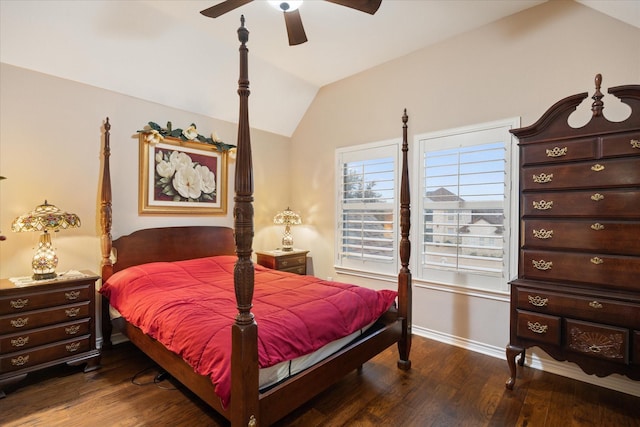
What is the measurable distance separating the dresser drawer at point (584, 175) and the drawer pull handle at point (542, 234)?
0.30 metres

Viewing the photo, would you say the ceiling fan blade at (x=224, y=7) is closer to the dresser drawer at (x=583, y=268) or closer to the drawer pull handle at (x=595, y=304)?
the dresser drawer at (x=583, y=268)

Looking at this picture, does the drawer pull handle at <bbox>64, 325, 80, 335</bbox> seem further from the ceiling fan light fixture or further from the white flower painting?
the ceiling fan light fixture

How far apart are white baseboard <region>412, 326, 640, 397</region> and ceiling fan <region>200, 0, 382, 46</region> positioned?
2953mm

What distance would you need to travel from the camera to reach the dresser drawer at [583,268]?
198 cm

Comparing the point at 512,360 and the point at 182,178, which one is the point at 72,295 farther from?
the point at 512,360

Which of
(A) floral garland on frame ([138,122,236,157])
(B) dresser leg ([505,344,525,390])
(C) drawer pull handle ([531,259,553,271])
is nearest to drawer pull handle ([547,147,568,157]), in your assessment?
(C) drawer pull handle ([531,259,553,271])

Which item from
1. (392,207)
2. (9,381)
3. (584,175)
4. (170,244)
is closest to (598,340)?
(584,175)

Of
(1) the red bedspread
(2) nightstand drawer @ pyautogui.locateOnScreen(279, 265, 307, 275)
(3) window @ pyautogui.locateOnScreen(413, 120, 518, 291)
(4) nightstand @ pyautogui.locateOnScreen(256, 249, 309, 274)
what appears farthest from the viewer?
(2) nightstand drawer @ pyautogui.locateOnScreen(279, 265, 307, 275)

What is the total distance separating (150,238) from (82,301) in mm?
903

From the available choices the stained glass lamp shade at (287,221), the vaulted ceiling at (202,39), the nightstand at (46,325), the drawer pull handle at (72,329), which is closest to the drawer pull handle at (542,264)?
the vaulted ceiling at (202,39)

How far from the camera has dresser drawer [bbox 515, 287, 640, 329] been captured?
192 centimetres

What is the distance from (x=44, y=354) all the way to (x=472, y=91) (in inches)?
168

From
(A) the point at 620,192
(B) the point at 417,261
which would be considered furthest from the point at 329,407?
(A) the point at 620,192

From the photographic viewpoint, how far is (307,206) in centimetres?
466
